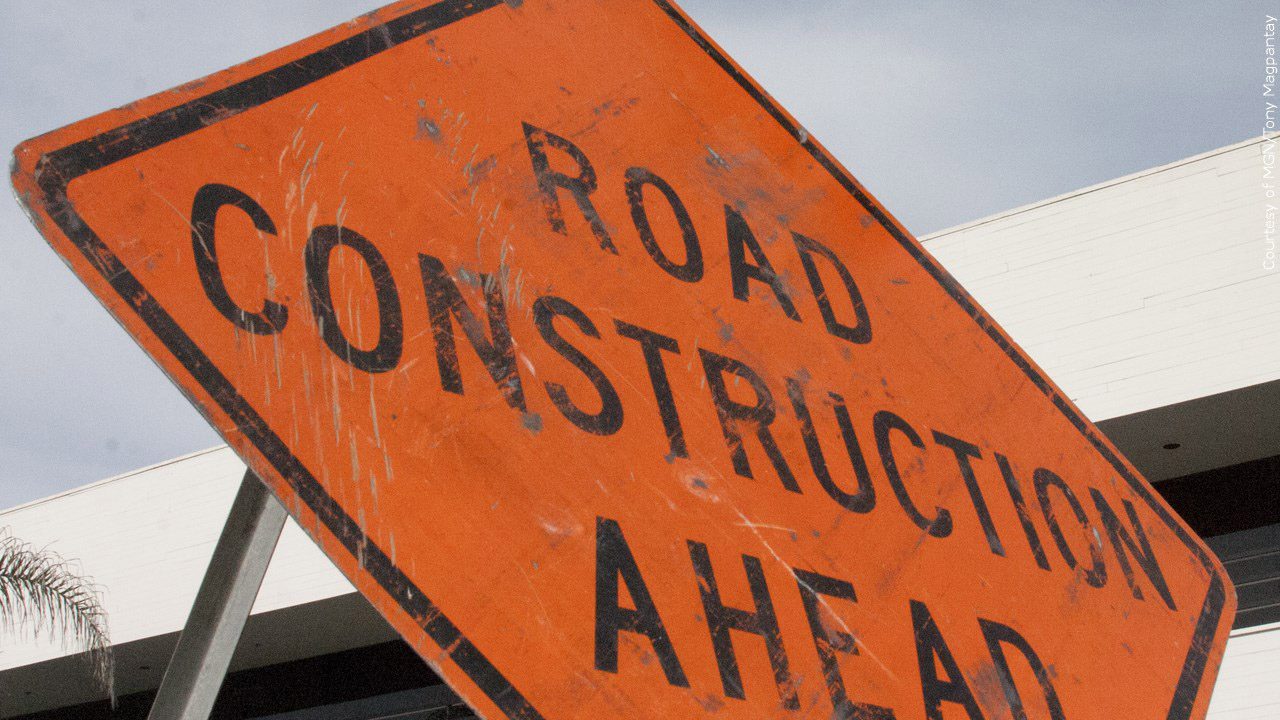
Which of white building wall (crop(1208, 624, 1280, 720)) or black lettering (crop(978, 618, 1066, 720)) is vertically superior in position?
black lettering (crop(978, 618, 1066, 720))

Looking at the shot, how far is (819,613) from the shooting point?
160 centimetres

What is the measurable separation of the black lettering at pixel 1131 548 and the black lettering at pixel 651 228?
35.3 inches

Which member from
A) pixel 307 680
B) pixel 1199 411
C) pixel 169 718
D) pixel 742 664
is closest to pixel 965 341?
pixel 742 664

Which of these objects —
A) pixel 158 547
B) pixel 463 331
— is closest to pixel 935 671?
pixel 463 331

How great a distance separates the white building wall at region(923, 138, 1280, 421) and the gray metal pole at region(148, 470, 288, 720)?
10.7m

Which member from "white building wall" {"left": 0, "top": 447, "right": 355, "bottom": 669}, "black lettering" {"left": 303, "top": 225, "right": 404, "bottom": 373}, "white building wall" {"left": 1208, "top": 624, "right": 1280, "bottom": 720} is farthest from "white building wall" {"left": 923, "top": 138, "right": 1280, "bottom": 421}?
"black lettering" {"left": 303, "top": 225, "right": 404, "bottom": 373}

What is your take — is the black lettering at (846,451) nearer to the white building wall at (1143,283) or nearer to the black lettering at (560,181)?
the black lettering at (560,181)

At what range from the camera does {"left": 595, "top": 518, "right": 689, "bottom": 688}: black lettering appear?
139 centimetres

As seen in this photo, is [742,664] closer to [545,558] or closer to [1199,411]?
[545,558]

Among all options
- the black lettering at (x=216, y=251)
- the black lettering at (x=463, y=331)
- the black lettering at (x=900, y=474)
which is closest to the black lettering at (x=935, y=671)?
the black lettering at (x=900, y=474)

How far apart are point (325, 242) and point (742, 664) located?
71 cm

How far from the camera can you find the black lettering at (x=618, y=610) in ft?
4.55

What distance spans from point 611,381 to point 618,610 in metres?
0.31

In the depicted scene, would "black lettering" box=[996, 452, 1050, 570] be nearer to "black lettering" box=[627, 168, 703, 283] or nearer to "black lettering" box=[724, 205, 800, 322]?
"black lettering" box=[724, 205, 800, 322]
